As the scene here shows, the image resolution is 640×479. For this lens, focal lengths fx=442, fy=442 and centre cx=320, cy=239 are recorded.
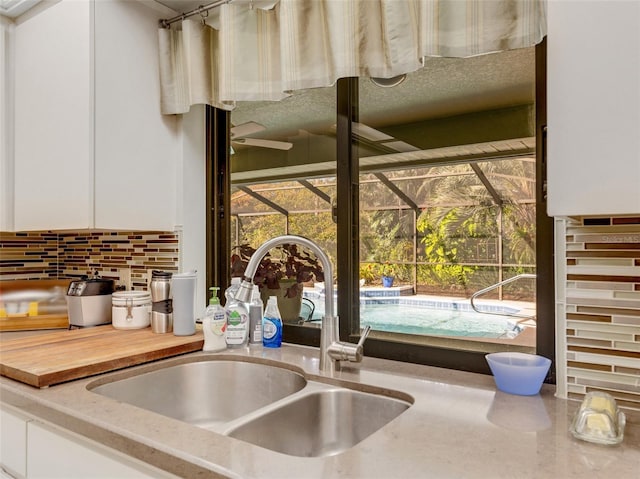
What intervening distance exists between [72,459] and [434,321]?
105 cm

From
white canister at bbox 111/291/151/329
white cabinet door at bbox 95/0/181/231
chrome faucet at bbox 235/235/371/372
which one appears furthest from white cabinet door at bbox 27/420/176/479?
white cabinet door at bbox 95/0/181/231

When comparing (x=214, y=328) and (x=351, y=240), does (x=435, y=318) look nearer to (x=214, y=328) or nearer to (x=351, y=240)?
(x=351, y=240)

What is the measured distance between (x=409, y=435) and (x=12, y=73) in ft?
6.46

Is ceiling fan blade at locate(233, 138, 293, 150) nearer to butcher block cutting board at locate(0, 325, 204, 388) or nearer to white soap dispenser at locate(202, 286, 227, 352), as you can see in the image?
white soap dispenser at locate(202, 286, 227, 352)

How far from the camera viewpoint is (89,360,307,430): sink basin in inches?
51.9

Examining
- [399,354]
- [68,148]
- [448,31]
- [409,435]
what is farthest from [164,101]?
[409,435]

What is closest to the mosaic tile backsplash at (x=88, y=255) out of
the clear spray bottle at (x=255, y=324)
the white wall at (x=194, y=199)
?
the white wall at (x=194, y=199)

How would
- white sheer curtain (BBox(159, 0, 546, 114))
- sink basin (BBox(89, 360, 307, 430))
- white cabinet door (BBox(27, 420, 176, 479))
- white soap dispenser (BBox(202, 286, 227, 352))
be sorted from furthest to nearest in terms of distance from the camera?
white soap dispenser (BBox(202, 286, 227, 352))
sink basin (BBox(89, 360, 307, 430))
white sheer curtain (BBox(159, 0, 546, 114))
white cabinet door (BBox(27, 420, 176, 479))

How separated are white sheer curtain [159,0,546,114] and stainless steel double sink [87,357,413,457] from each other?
2.88 ft

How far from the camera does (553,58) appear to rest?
0.82m

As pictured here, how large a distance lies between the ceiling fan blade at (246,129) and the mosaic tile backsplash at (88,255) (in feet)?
1.62

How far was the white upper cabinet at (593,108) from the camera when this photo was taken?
73 centimetres

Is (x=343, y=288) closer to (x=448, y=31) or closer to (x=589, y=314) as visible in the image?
(x=589, y=314)

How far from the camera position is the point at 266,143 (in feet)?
5.82
